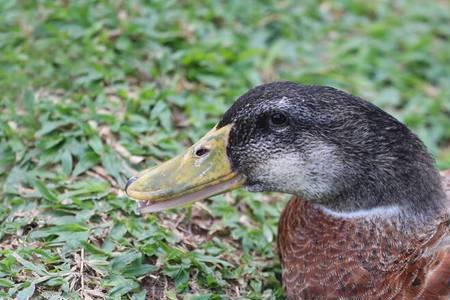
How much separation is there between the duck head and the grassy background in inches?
18.7

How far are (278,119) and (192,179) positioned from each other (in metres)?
0.44

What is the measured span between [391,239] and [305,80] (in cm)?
209

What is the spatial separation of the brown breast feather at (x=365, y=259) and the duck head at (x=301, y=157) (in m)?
0.12

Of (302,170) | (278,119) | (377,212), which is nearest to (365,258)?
(377,212)

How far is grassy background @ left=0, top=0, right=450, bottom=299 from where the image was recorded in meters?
3.59

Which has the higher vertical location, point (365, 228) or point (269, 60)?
point (365, 228)

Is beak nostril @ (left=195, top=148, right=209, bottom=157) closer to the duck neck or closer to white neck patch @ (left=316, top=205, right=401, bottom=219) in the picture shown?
the duck neck

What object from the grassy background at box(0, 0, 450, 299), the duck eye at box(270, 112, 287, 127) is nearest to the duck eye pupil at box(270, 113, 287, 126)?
the duck eye at box(270, 112, 287, 127)

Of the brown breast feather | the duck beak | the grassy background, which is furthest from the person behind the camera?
the grassy background

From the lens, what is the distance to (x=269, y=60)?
5340mm

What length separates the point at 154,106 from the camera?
4.63 metres

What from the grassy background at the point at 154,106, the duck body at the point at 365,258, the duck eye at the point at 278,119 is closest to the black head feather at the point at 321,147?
the duck eye at the point at 278,119

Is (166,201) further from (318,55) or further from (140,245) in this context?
(318,55)

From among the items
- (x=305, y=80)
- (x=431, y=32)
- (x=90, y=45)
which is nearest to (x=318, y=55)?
(x=305, y=80)
